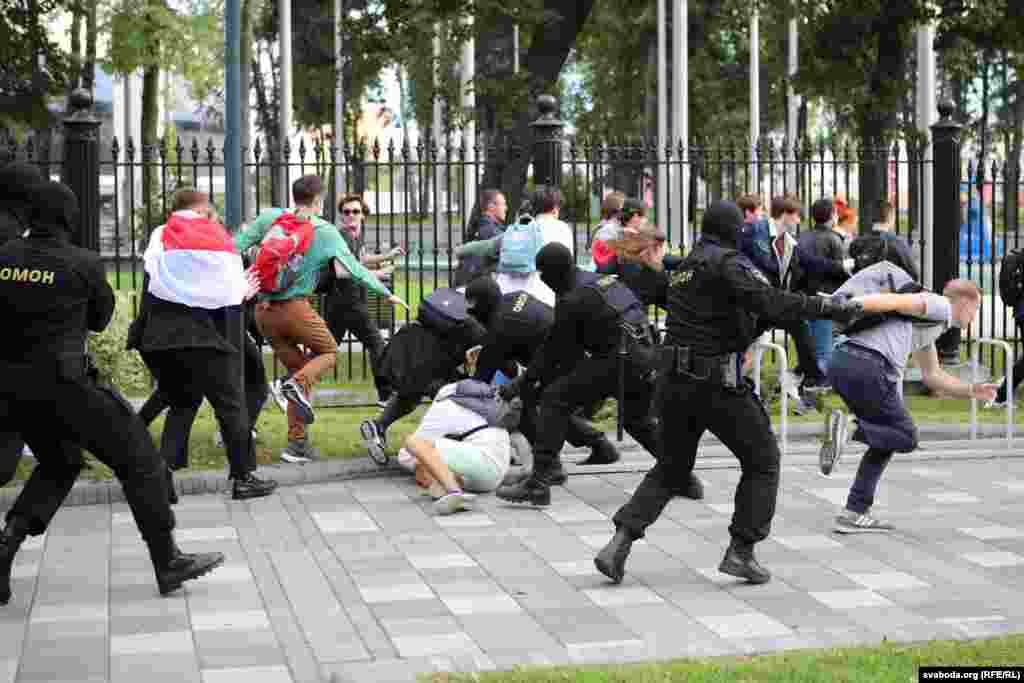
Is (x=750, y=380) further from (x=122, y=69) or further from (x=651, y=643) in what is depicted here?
(x=122, y=69)

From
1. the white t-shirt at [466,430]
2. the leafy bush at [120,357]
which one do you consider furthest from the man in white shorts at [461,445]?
the leafy bush at [120,357]

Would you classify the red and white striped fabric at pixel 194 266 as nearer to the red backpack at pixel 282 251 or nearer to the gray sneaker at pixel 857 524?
the red backpack at pixel 282 251

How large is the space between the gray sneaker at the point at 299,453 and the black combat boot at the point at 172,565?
11.8 ft

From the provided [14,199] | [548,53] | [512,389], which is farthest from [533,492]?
[548,53]

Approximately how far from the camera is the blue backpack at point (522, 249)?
470 inches

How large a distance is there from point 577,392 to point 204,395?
2.21 meters

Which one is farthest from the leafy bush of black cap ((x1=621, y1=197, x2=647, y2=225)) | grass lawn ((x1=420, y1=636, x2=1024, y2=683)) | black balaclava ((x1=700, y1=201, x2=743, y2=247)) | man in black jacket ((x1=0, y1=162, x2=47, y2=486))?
grass lawn ((x1=420, y1=636, x2=1024, y2=683))

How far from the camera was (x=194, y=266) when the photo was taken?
1034 centimetres

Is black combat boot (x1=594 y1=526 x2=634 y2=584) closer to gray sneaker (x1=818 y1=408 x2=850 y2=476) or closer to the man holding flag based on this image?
gray sneaker (x1=818 y1=408 x2=850 y2=476)

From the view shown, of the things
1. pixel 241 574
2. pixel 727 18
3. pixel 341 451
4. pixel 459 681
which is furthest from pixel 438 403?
pixel 727 18

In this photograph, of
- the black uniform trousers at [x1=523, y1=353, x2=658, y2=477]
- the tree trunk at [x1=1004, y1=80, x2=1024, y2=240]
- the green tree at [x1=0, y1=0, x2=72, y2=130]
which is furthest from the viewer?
the green tree at [x1=0, y1=0, x2=72, y2=130]

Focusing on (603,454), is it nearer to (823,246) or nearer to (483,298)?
(483,298)

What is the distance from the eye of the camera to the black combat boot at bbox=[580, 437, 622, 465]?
38.6ft

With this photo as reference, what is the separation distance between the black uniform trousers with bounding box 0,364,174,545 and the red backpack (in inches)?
137
